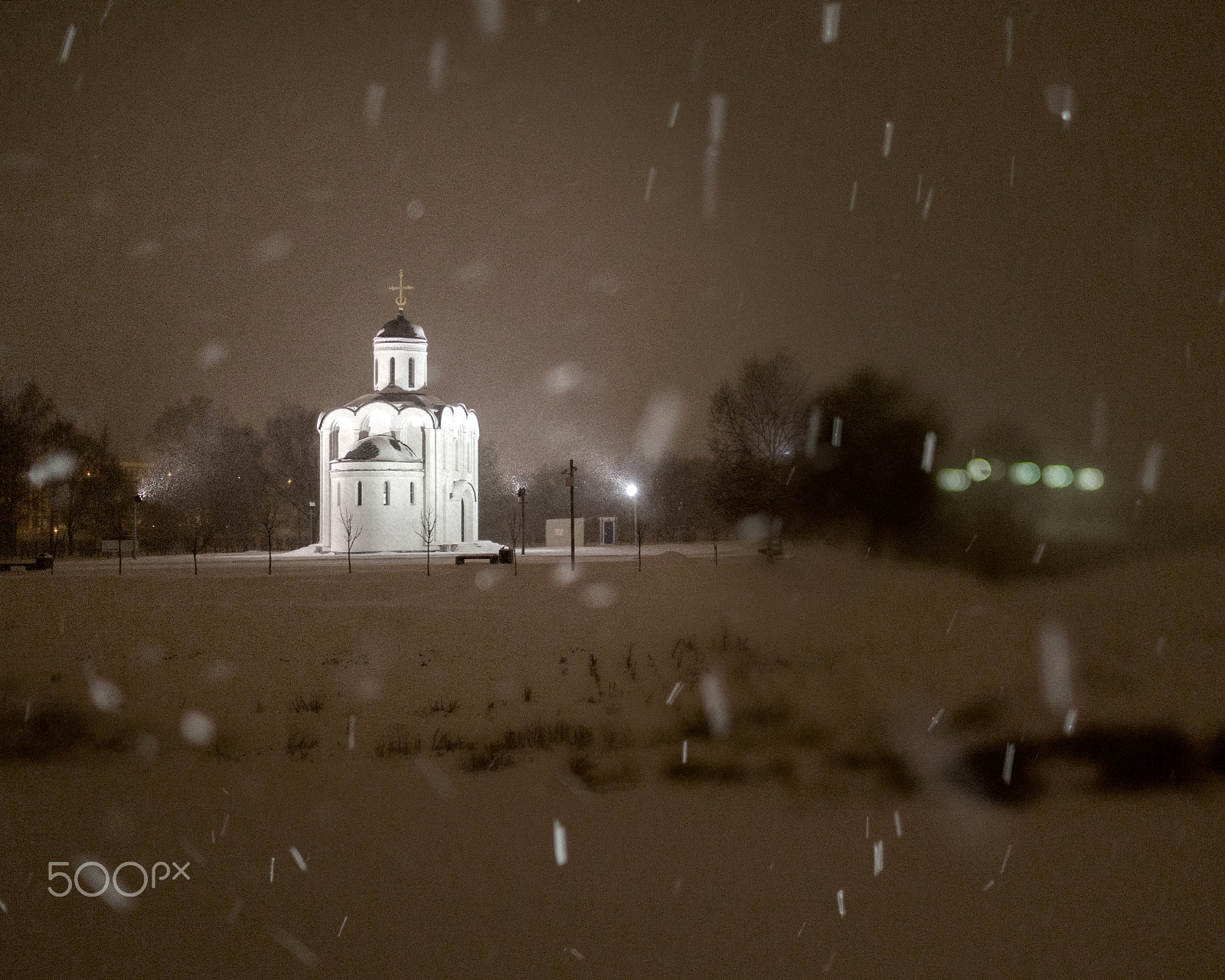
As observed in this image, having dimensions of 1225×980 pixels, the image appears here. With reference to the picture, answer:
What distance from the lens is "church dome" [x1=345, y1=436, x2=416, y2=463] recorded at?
5631 centimetres

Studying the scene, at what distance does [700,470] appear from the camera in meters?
99.8

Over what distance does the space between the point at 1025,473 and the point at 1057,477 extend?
1257 mm

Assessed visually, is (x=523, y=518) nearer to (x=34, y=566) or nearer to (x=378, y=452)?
(x=378, y=452)

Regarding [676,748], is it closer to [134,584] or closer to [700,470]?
[134,584]

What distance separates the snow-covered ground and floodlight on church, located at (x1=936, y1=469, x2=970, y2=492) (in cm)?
1528

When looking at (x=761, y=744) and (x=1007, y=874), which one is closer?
(x=1007, y=874)

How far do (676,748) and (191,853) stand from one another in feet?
24.7

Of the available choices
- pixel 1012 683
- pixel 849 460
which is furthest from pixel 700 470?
pixel 1012 683

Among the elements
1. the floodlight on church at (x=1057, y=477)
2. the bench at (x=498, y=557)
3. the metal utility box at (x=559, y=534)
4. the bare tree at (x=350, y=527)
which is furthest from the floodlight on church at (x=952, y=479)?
the bare tree at (x=350, y=527)

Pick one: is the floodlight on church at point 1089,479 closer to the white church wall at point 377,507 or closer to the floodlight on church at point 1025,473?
the floodlight on church at point 1025,473

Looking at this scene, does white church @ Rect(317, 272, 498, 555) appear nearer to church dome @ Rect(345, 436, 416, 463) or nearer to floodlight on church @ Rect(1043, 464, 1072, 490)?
church dome @ Rect(345, 436, 416, 463)

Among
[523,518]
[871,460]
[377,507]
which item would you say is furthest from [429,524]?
[871,460]

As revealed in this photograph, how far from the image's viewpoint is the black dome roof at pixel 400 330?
202 feet

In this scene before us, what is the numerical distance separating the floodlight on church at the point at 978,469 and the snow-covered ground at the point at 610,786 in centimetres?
1534
